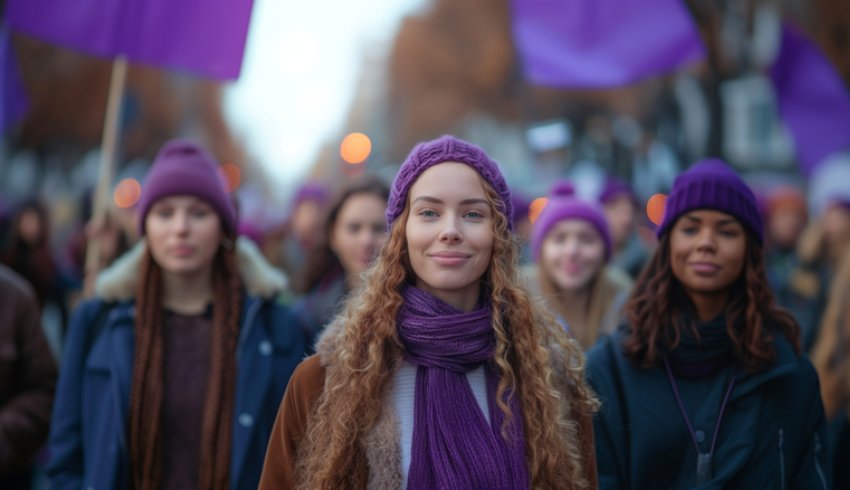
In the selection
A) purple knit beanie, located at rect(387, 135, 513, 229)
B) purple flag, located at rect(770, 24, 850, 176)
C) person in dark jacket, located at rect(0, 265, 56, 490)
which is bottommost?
person in dark jacket, located at rect(0, 265, 56, 490)

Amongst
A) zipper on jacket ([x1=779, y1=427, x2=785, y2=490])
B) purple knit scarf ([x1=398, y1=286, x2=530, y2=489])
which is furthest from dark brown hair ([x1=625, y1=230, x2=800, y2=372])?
purple knit scarf ([x1=398, y1=286, x2=530, y2=489])

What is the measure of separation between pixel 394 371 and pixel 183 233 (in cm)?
148

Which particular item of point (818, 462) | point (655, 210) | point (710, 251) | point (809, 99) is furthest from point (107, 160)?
point (655, 210)

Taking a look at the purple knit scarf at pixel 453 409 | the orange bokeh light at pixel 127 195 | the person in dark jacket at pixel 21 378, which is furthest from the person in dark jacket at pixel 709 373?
the orange bokeh light at pixel 127 195

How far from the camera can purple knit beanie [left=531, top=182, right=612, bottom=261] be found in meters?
5.47

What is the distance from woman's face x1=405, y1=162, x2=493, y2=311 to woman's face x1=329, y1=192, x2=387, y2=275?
7.35 ft

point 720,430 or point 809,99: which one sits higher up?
point 809,99

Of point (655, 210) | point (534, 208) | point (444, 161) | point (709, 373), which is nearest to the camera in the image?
point (444, 161)

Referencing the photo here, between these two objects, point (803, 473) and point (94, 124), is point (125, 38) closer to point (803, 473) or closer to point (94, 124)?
point (803, 473)

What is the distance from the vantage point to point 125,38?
17.8 feet

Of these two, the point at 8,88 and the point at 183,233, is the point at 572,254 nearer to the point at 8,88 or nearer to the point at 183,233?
the point at 183,233

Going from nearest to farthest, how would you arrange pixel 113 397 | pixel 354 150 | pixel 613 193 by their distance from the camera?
pixel 113 397 < pixel 613 193 < pixel 354 150

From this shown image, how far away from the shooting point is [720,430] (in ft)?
11.6

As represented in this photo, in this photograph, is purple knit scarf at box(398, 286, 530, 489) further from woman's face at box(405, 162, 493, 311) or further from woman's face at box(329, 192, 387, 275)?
woman's face at box(329, 192, 387, 275)
